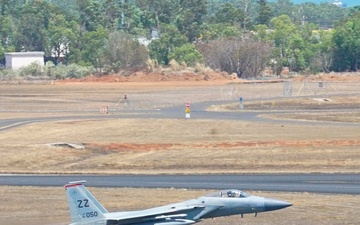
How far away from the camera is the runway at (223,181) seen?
4834 cm

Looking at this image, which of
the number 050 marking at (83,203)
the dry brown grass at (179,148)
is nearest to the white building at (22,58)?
the dry brown grass at (179,148)

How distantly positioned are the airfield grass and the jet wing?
5.26 m

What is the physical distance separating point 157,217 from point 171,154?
97.0ft

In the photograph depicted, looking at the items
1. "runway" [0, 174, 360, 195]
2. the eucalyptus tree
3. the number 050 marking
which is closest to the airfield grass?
"runway" [0, 174, 360, 195]

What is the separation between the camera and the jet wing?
1328 inches

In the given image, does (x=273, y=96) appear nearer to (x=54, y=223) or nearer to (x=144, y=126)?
(x=144, y=126)

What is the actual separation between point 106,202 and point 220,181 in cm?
863

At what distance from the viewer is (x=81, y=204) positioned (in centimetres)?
3316

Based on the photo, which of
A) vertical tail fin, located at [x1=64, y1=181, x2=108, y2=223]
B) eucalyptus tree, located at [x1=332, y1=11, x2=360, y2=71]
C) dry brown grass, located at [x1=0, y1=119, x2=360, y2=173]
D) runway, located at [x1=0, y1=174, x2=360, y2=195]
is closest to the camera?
vertical tail fin, located at [x1=64, y1=181, x2=108, y2=223]

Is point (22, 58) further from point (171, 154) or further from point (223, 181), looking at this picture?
point (223, 181)

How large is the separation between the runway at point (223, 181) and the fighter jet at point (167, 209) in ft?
42.5

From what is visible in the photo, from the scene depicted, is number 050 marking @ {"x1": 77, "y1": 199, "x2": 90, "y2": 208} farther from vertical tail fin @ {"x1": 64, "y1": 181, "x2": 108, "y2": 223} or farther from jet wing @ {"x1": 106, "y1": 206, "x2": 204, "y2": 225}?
jet wing @ {"x1": 106, "y1": 206, "x2": 204, "y2": 225}

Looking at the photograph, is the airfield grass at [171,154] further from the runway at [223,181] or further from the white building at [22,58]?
the white building at [22,58]

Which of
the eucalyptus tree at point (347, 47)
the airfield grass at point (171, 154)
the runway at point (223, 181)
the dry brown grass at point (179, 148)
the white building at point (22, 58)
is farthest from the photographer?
the white building at point (22, 58)
